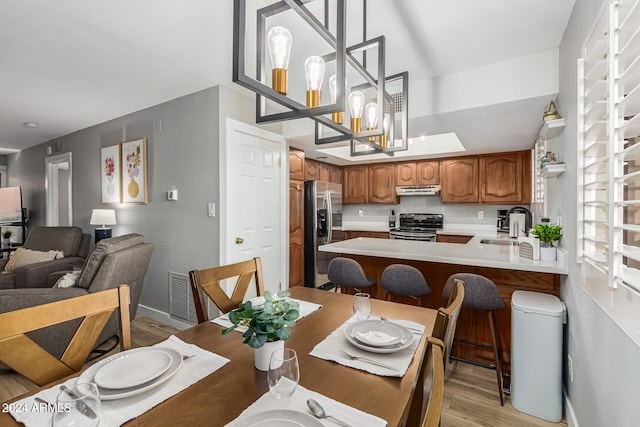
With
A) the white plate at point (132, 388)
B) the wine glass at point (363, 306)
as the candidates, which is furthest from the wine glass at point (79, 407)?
the wine glass at point (363, 306)

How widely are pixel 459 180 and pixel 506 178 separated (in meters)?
0.64

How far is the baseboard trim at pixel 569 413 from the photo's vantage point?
165cm

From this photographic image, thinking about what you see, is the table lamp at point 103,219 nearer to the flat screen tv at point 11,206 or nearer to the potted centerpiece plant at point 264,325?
the flat screen tv at point 11,206

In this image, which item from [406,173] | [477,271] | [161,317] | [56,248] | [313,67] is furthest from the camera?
[406,173]

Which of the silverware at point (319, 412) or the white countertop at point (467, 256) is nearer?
the silverware at point (319, 412)

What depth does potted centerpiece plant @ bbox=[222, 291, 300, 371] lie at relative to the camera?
2.99ft

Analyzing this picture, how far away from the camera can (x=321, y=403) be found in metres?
0.79

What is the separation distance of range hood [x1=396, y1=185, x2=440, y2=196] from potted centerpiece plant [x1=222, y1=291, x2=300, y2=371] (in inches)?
172

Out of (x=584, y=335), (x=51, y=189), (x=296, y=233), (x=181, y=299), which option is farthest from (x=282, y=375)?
(x=51, y=189)

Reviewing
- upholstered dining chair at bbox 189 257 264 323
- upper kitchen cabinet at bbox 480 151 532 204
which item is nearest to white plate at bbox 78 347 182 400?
upholstered dining chair at bbox 189 257 264 323

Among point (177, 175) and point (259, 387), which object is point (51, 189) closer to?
point (177, 175)

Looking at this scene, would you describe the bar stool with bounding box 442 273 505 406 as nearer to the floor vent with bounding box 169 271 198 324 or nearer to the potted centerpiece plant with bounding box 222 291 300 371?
the potted centerpiece plant with bounding box 222 291 300 371

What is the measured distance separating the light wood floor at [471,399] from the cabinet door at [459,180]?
116 inches

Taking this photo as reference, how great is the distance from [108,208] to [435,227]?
4.89 metres
